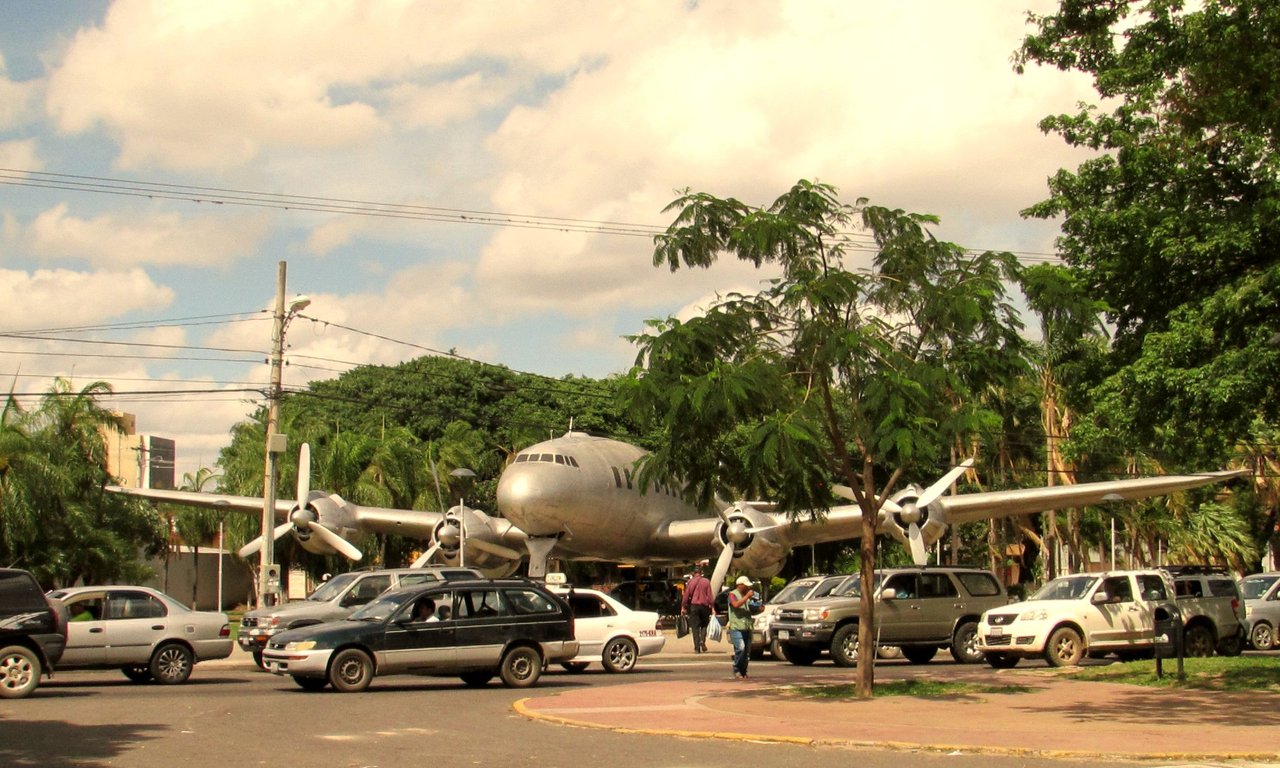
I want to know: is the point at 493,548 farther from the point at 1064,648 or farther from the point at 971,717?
the point at 971,717

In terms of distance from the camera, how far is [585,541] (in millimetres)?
36406

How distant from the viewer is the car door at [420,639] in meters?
17.4

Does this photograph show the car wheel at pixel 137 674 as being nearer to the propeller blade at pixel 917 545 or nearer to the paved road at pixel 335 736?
the paved road at pixel 335 736

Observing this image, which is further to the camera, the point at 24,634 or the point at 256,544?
the point at 256,544

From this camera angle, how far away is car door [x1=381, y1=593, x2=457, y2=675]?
17.4m

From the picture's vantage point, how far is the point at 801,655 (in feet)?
76.3

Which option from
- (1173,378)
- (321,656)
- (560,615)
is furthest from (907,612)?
(321,656)

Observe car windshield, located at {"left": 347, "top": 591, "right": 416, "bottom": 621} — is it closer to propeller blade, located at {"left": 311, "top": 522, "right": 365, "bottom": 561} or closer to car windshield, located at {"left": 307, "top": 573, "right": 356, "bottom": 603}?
car windshield, located at {"left": 307, "top": 573, "right": 356, "bottom": 603}

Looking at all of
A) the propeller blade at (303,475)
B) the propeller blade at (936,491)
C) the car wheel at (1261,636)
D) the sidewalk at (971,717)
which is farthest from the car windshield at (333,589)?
the car wheel at (1261,636)

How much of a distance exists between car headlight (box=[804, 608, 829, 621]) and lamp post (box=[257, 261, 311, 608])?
1169 centimetres

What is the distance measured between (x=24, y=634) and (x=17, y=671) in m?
0.53

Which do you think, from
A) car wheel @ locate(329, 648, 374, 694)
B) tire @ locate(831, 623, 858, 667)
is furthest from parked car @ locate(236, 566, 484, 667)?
tire @ locate(831, 623, 858, 667)

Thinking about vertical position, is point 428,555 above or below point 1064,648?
above

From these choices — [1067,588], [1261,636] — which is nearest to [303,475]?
[1067,588]
